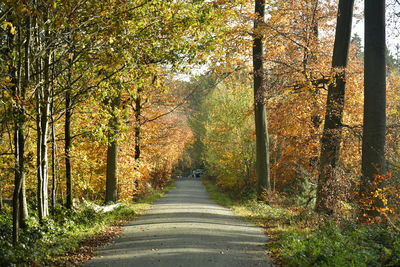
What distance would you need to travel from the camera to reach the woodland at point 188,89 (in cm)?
816

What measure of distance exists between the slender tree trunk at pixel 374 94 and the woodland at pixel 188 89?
32 millimetres

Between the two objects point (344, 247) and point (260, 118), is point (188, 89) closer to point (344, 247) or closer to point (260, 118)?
point (260, 118)

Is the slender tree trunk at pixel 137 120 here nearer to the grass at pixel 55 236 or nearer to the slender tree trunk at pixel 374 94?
the grass at pixel 55 236

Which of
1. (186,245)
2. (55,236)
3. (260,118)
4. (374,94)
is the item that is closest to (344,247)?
(186,245)

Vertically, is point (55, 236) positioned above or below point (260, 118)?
below

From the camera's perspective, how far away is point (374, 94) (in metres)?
11.0

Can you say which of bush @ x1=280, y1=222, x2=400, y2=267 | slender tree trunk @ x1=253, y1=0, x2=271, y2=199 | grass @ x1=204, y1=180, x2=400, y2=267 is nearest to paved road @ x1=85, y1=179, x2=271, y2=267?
grass @ x1=204, y1=180, x2=400, y2=267

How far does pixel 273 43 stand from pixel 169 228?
10112 mm

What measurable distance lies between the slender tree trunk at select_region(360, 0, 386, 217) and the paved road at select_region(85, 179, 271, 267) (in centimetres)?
356

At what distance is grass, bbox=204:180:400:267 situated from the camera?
666 cm

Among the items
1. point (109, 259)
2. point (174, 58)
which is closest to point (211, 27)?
point (174, 58)

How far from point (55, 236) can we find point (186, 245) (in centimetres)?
312

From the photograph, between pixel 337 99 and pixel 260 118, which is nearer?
pixel 337 99

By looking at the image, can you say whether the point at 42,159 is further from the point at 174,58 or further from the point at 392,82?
the point at 392,82
